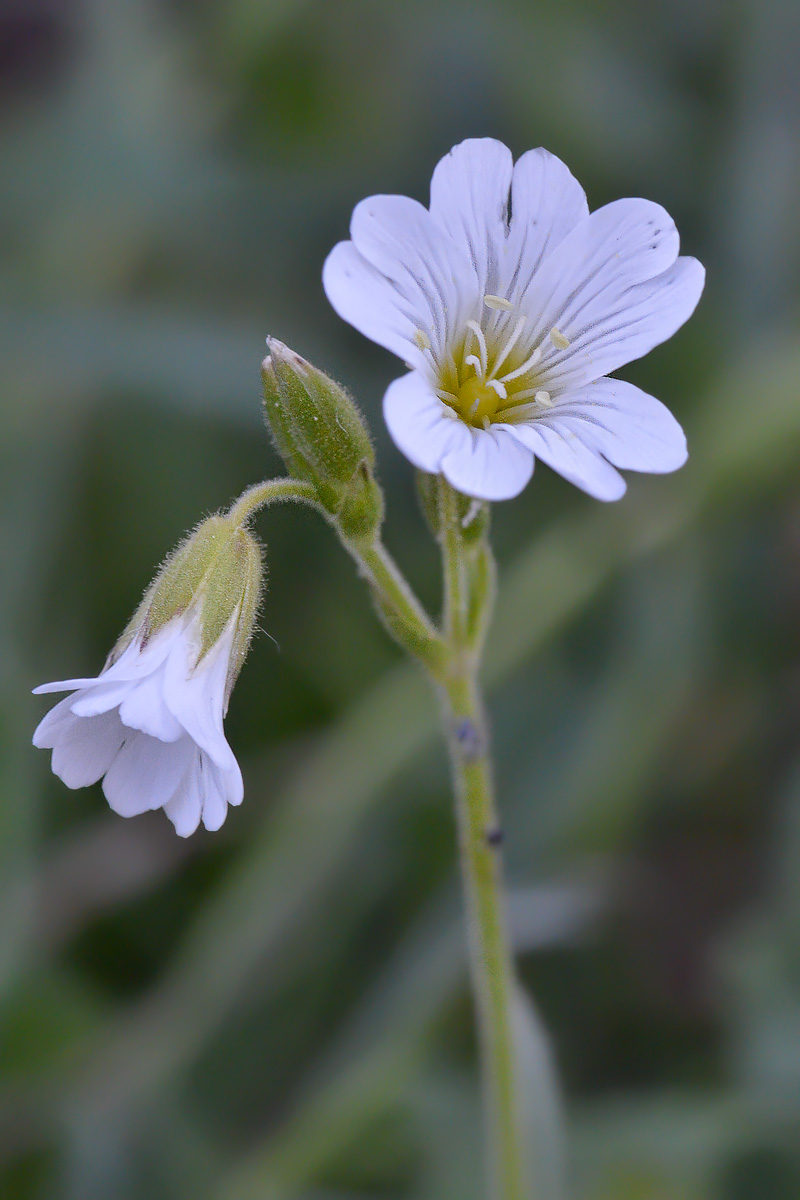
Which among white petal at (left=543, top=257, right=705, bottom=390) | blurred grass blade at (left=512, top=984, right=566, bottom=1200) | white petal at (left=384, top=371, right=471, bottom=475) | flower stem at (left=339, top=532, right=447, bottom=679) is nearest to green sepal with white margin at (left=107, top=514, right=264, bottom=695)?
flower stem at (left=339, top=532, right=447, bottom=679)

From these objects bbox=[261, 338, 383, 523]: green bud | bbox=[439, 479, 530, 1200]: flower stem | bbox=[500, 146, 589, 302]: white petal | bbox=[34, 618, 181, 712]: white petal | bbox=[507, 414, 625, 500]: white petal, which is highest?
bbox=[500, 146, 589, 302]: white petal

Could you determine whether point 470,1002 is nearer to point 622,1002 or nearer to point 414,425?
point 622,1002

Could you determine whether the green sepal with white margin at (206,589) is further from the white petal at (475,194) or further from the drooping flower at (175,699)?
the white petal at (475,194)

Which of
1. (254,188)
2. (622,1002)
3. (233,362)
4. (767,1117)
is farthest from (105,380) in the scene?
(767,1117)

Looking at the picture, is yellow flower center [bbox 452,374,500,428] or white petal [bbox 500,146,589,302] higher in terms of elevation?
white petal [bbox 500,146,589,302]

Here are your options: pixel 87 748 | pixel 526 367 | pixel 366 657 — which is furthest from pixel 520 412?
pixel 366 657

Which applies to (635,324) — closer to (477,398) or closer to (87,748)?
(477,398)

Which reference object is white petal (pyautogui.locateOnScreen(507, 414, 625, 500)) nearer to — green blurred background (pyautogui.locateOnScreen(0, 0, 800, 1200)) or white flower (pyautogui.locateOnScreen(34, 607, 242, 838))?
white flower (pyautogui.locateOnScreen(34, 607, 242, 838))
